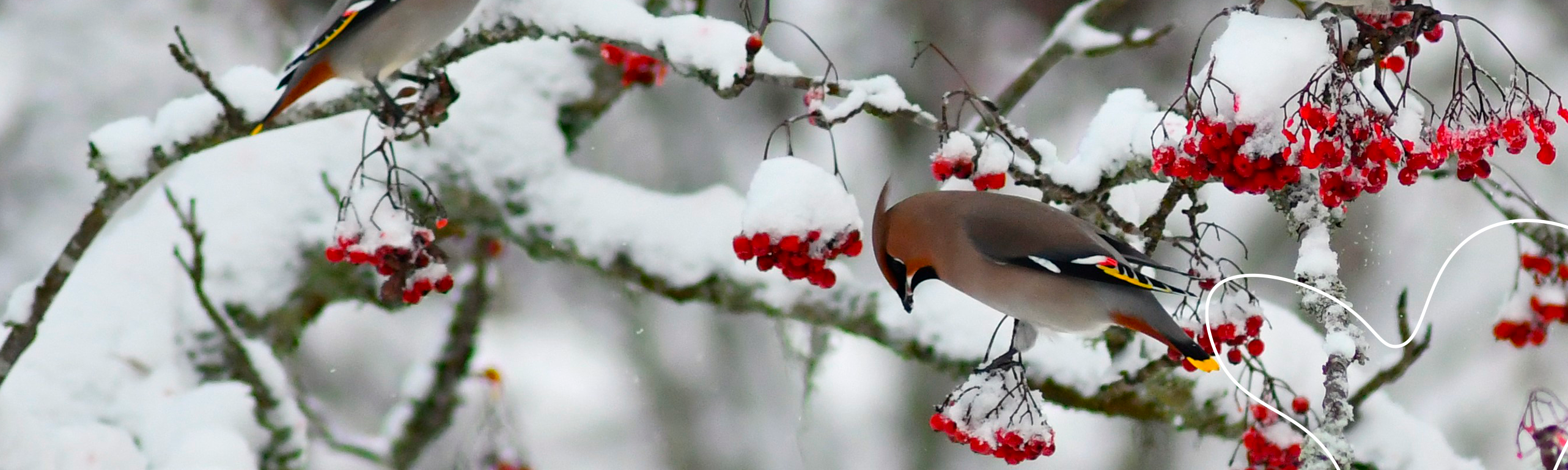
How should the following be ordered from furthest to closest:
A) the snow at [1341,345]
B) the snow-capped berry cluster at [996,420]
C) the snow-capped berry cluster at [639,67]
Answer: the snow-capped berry cluster at [639,67], the snow-capped berry cluster at [996,420], the snow at [1341,345]

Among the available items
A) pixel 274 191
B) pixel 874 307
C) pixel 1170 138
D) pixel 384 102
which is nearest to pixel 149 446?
pixel 274 191

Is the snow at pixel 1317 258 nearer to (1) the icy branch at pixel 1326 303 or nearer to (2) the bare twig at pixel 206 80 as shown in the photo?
(1) the icy branch at pixel 1326 303

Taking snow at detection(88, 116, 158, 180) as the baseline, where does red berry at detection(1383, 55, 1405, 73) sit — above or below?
below

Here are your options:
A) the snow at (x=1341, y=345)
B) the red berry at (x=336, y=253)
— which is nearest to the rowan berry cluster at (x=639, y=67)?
the red berry at (x=336, y=253)

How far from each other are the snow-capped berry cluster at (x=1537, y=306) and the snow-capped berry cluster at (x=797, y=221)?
157 centimetres

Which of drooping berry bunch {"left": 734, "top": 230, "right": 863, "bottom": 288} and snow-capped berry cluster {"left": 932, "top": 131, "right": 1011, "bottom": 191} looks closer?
drooping berry bunch {"left": 734, "top": 230, "right": 863, "bottom": 288}

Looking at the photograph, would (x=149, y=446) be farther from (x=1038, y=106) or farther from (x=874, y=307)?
(x=1038, y=106)

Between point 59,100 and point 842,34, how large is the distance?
3462mm

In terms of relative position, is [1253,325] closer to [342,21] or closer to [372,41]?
[372,41]

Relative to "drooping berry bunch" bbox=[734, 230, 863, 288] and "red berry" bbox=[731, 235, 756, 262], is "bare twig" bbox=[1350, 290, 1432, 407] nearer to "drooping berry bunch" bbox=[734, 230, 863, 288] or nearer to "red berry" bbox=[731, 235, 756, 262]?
"drooping berry bunch" bbox=[734, 230, 863, 288]

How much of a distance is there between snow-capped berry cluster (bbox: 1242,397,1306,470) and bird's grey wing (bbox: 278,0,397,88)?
6.31ft

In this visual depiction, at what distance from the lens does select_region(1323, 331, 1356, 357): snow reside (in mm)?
1896

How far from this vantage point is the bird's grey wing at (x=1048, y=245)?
87.5 inches

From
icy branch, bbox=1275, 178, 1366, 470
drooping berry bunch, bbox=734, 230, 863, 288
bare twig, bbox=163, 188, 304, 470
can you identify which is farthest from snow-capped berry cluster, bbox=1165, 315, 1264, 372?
bare twig, bbox=163, 188, 304, 470
